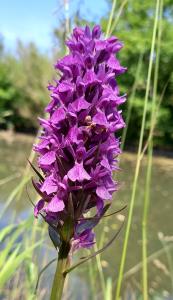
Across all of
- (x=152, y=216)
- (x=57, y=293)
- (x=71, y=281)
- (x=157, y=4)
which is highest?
(x=157, y=4)

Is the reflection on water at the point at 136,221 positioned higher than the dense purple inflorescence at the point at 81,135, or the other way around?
the dense purple inflorescence at the point at 81,135

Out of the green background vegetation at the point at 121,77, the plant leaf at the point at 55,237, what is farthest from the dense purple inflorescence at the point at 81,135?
the green background vegetation at the point at 121,77

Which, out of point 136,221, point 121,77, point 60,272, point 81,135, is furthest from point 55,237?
point 121,77

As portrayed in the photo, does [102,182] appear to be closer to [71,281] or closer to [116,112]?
[116,112]

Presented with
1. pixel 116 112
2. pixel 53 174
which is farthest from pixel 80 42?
pixel 53 174

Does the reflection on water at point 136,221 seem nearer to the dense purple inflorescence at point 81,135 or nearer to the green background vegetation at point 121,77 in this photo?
the dense purple inflorescence at point 81,135

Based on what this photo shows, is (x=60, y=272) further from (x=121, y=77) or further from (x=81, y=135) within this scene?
(x=121, y=77)

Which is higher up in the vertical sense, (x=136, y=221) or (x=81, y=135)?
(x=81, y=135)

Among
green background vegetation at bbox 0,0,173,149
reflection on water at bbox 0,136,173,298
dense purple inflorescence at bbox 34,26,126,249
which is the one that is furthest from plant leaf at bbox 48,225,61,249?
green background vegetation at bbox 0,0,173,149

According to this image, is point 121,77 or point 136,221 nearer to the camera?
point 136,221
